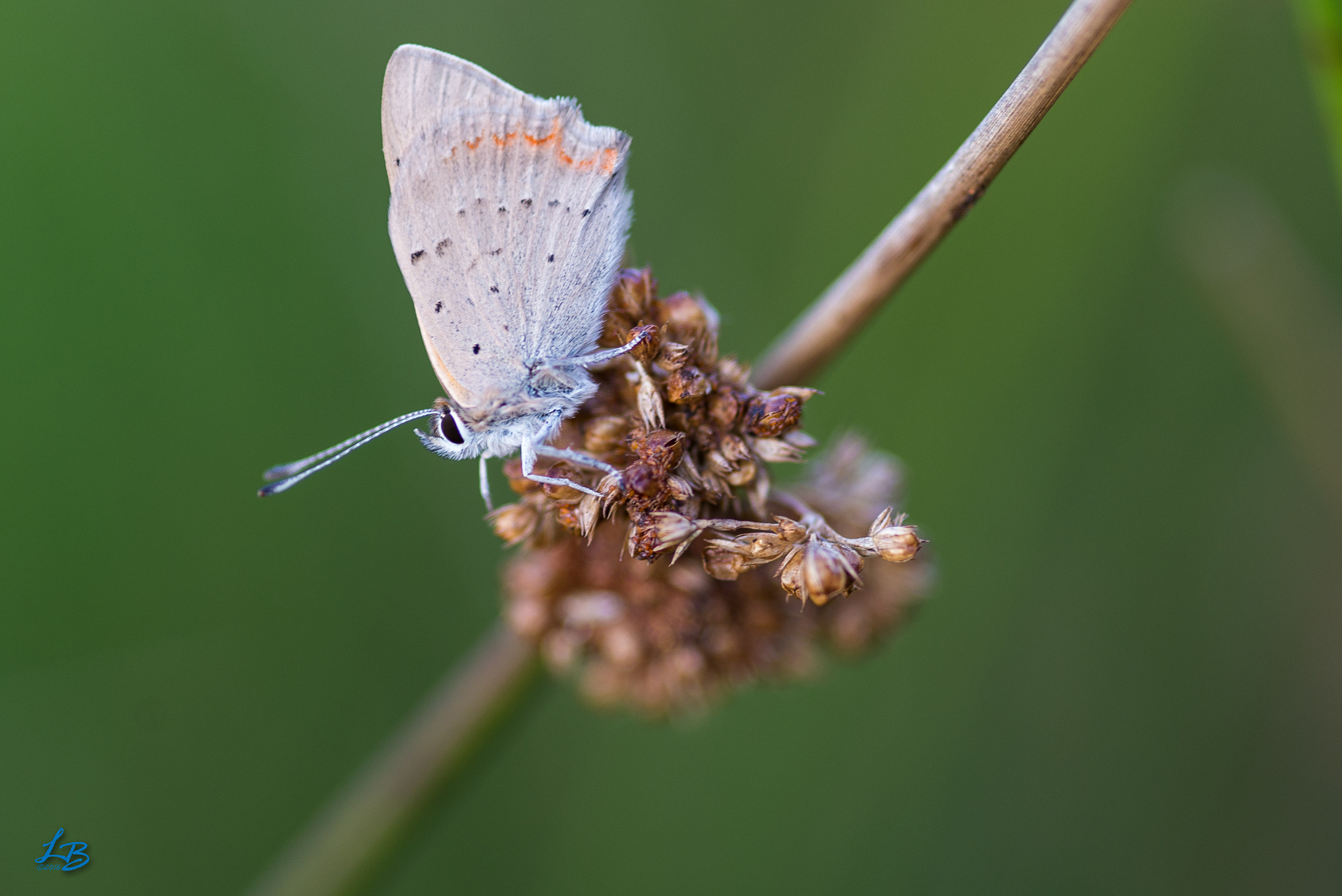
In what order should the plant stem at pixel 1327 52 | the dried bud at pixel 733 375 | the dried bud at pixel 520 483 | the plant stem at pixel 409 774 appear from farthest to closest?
the plant stem at pixel 409 774 → the dried bud at pixel 520 483 → the dried bud at pixel 733 375 → the plant stem at pixel 1327 52

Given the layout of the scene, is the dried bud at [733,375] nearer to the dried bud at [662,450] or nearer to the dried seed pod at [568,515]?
the dried bud at [662,450]

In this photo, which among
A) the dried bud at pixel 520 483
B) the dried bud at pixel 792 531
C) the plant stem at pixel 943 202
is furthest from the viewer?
the dried bud at pixel 520 483

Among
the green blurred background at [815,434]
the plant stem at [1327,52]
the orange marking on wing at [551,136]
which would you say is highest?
the orange marking on wing at [551,136]

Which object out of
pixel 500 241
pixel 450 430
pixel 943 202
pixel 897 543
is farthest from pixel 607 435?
pixel 943 202

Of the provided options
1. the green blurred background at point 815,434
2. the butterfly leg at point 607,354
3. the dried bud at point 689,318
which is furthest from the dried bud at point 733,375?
the green blurred background at point 815,434

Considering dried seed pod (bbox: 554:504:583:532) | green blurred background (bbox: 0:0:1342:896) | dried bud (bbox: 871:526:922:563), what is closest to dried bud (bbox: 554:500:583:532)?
dried seed pod (bbox: 554:504:583:532)
